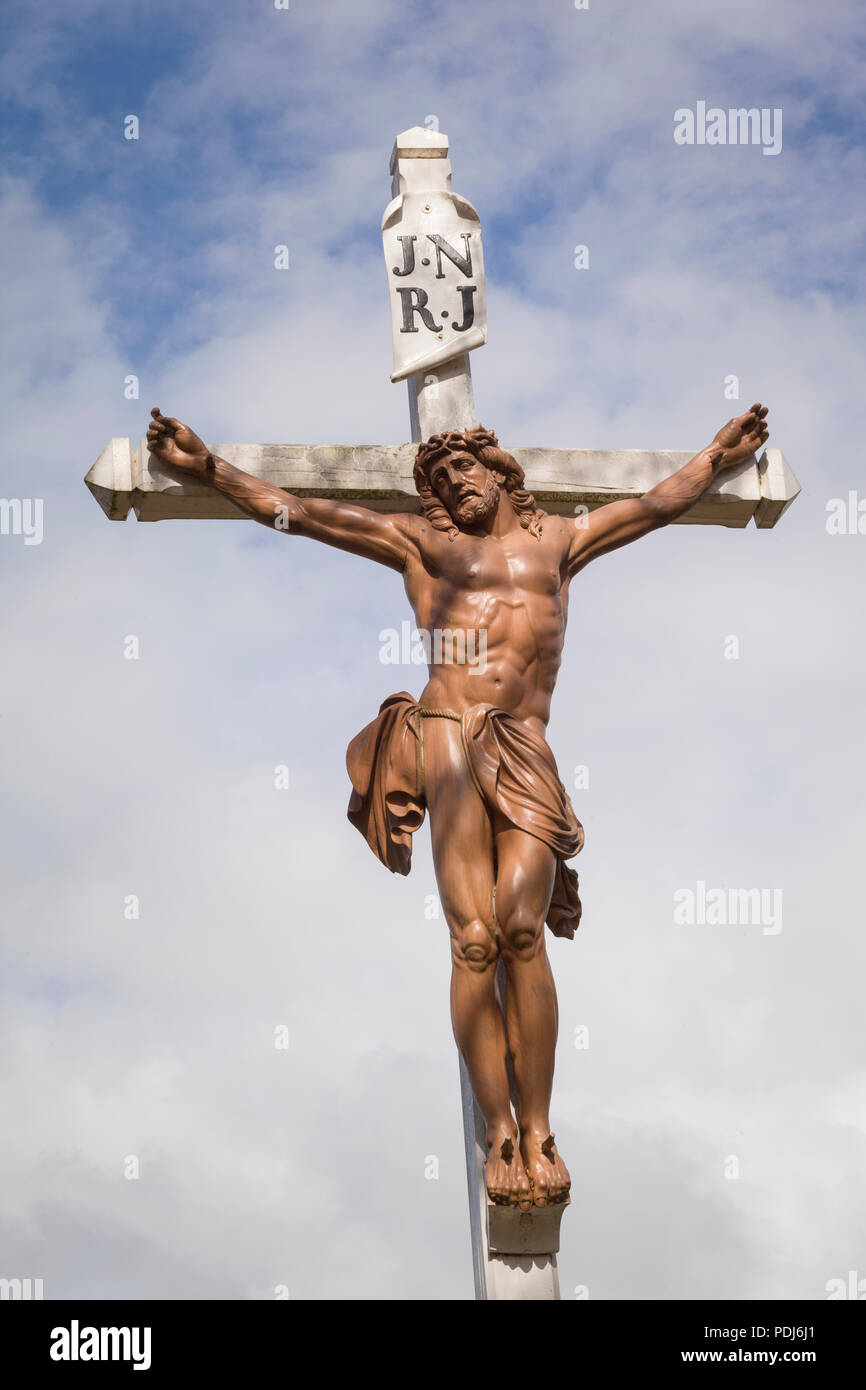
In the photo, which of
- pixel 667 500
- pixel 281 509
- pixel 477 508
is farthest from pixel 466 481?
pixel 667 500

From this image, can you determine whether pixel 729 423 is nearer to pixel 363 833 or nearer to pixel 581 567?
pixel 581 567

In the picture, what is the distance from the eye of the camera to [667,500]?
873 centimetres

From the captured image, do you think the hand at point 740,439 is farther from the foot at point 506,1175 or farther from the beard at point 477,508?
the foot at point 506,1175

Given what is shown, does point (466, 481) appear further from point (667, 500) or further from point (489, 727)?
point (489, 727)

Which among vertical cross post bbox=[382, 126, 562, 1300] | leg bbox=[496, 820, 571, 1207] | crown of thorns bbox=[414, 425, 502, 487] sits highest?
vertical cross post bbox=[382, 126, 562, 1300]

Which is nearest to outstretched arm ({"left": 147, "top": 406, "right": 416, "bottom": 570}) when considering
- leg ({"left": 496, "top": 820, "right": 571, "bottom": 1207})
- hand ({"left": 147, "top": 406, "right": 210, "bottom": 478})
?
hand ({"left": 147, "top": 406, "right": 210, "bottom": 478})

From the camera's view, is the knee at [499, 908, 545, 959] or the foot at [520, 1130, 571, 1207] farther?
the knee at [499, 908, 545, 959]

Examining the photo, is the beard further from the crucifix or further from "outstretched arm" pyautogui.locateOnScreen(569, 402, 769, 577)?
"outstretched arm" pyautogui.locateOnScreen(569, 402, 769, 577)

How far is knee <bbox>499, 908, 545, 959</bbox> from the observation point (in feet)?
25.1

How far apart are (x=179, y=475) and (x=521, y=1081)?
247 cm

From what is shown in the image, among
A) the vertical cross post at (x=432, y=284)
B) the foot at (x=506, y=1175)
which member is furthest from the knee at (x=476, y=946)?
the vertical cross post at (x=432, y=284)

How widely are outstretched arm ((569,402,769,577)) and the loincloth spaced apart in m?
0.86

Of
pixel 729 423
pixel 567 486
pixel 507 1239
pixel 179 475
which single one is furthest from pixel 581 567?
pixel 507 1239

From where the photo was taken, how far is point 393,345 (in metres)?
8.90
